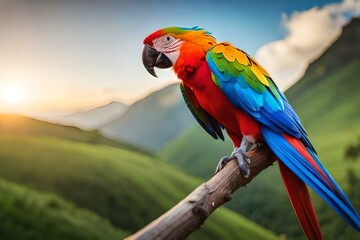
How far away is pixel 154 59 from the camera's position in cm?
138

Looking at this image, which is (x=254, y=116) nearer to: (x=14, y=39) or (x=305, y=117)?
(x=305, y=117)

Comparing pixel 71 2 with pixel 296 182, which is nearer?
pixel 296 182

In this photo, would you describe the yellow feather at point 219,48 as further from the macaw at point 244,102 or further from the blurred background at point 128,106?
the blurred background at point 128,106

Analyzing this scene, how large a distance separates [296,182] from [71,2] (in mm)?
1950

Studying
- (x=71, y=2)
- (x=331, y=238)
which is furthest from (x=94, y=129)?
(x=331, y=238)

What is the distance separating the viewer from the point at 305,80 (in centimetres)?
278

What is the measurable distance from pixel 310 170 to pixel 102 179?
1621 millimetres

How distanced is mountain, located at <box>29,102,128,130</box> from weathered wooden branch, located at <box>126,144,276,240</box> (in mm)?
1773

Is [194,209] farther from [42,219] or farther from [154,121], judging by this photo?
[154,121]

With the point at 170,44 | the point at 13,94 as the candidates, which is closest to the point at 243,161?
the point at 170,44

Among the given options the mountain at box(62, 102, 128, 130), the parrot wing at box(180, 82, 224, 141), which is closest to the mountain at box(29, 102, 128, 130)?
the mountain at box(62, 102, 128, 130)

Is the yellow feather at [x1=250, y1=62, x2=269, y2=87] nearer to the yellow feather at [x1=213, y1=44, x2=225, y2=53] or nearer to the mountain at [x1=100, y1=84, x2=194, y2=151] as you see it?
the yellow feather at [x1=213, y1=44, x2=225, y2=53]

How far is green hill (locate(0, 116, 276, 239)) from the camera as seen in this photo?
7.86 ft

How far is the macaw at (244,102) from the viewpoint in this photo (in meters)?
1.12
